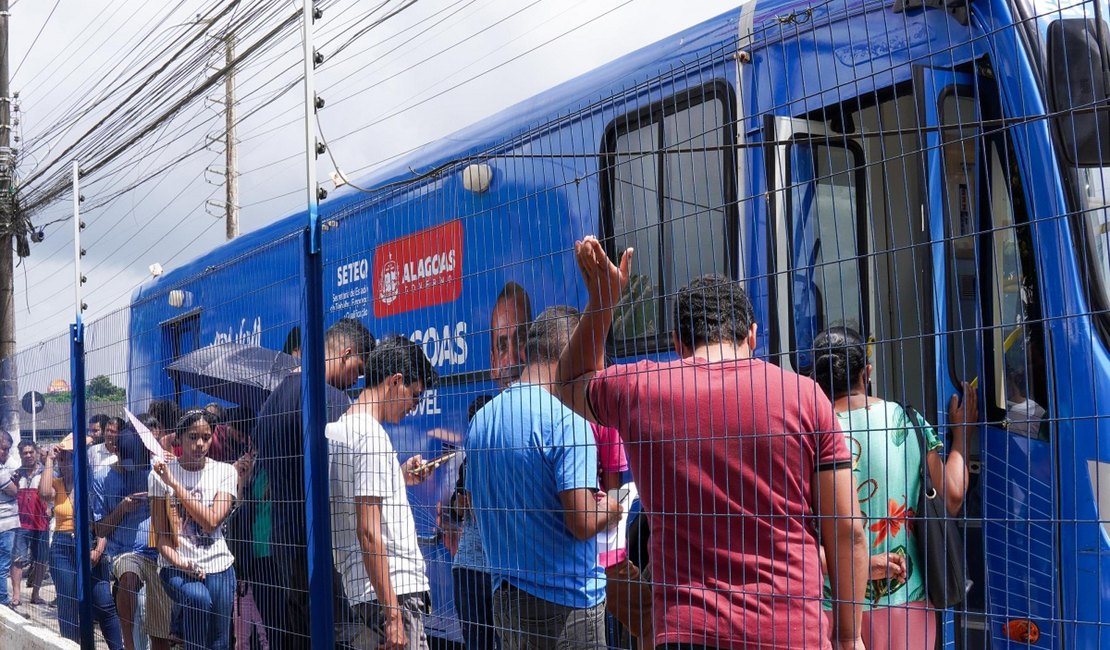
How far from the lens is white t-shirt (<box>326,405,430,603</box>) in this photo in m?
4.13

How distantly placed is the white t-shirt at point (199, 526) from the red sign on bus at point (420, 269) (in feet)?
4.41

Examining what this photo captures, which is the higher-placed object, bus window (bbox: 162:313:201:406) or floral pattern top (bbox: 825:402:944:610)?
bus window (bbox: 162:313:201:406)

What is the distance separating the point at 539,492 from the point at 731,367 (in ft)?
3.07

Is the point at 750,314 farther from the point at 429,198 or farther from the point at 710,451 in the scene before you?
the point at 429,198

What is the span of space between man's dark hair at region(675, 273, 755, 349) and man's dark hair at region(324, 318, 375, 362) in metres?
1.78

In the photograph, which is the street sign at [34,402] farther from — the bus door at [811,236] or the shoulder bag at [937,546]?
the shoulder bag at [937,546]

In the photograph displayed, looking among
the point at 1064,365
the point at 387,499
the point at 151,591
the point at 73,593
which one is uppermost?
the point at 1064,365

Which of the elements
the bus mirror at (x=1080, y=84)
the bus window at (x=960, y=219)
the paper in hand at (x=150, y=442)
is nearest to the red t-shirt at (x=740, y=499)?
the bus window at (x=960, y=219)

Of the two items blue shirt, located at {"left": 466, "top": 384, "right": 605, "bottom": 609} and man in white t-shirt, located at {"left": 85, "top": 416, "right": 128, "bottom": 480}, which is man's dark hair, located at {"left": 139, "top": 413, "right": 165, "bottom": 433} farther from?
blue shirt, located at {"left": 466, "top": 384, "right": 605, "bottom": 609}

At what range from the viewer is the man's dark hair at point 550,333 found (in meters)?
3.39

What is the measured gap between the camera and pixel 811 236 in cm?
329

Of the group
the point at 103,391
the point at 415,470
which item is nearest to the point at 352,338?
the point at 415,470

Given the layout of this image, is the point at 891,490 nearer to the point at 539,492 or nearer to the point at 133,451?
the point at 539,492

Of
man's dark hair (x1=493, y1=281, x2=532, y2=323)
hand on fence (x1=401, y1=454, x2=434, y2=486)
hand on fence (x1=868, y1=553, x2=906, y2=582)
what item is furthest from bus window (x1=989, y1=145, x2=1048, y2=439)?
hand on fence (x1=401, y1=454, x2=434, y2=486)
